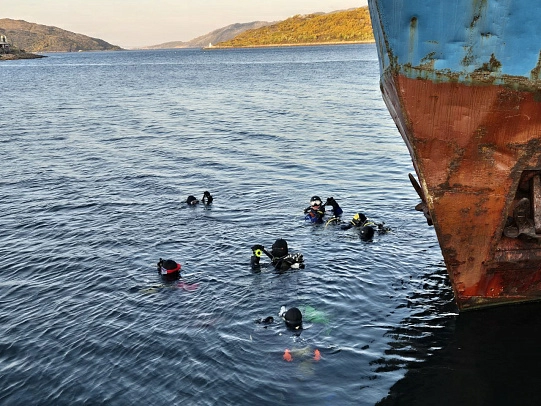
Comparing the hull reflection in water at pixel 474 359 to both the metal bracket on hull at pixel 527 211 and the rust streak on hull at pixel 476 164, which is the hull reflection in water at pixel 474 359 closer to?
the rust streak on hull at pixel 476 164

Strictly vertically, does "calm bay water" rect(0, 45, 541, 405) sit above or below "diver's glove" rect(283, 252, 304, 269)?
below

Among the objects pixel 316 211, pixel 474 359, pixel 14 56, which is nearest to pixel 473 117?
pixel 474 359

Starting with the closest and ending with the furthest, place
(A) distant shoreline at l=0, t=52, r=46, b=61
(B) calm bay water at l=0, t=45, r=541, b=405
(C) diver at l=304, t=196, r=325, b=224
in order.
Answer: (B) calm bay water at l=0, t=45, r=541, b=405, (C) diver at l=304, t=196, r=325, b=224, (A) distant shoreline at l=0, t=52, r=46, b=61

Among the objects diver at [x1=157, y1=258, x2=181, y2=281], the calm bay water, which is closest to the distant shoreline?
the calm bay water

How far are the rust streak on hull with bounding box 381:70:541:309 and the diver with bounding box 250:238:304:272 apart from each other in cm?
489

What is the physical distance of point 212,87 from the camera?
7012 centimetres

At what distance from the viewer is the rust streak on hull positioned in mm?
7922

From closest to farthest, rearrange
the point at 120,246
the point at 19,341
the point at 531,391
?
the point at 531,391
the point at 19,341
the point at 120,246

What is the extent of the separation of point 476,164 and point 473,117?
73 cm

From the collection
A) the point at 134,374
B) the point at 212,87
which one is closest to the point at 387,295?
the point at 134,374

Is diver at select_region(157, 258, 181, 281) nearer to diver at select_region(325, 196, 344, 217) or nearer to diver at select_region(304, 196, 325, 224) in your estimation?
diver at select_region(304, 196, 325, 224)

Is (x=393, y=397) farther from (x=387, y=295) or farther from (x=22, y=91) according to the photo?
(x=22, y=91)

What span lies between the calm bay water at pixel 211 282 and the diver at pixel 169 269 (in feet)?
0.97

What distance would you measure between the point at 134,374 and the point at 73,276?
4.98m
